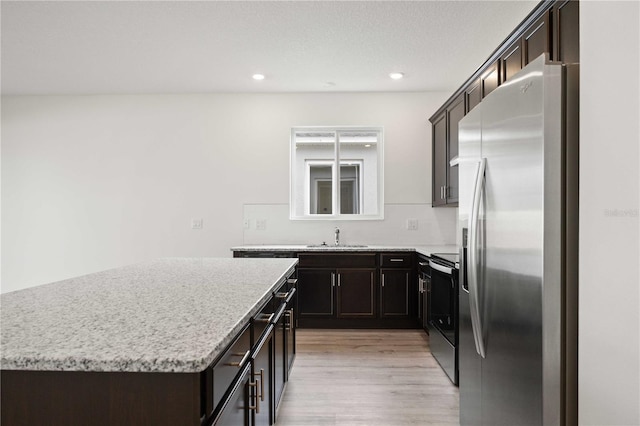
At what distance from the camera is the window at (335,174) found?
4883mm

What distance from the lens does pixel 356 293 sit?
13.5 ft

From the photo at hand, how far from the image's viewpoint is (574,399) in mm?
1308

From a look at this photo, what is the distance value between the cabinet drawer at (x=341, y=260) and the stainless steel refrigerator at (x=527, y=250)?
233cm

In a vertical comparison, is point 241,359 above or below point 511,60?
below

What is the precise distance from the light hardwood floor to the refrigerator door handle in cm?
80

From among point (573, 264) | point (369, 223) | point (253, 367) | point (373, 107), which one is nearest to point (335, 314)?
point (369, 223)

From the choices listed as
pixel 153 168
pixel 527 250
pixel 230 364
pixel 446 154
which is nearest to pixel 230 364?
pixel 230 364

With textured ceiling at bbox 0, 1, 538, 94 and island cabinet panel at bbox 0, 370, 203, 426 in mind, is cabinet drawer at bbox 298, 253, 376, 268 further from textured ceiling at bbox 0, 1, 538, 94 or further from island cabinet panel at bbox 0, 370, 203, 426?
island cabinet panel at bbox 0, 370, 203, 426

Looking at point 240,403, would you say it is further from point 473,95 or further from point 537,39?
point 473,95

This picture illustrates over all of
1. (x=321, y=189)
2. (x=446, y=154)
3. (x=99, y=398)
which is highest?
(x=446, y=154)

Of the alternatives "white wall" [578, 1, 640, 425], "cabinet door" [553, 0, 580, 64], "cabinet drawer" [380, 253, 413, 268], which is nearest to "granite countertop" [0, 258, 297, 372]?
"white wall" [578, 1, 640, 425]

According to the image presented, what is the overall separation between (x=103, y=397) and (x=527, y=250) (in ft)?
4.27

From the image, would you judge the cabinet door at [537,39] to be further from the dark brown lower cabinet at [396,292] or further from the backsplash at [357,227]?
the backsplash at [357,227]

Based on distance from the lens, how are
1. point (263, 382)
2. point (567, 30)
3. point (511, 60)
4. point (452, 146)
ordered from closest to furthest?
1. point (263, 382)
2. point (567, 30)
3. point (511, 60)
4. point (452, 146)
